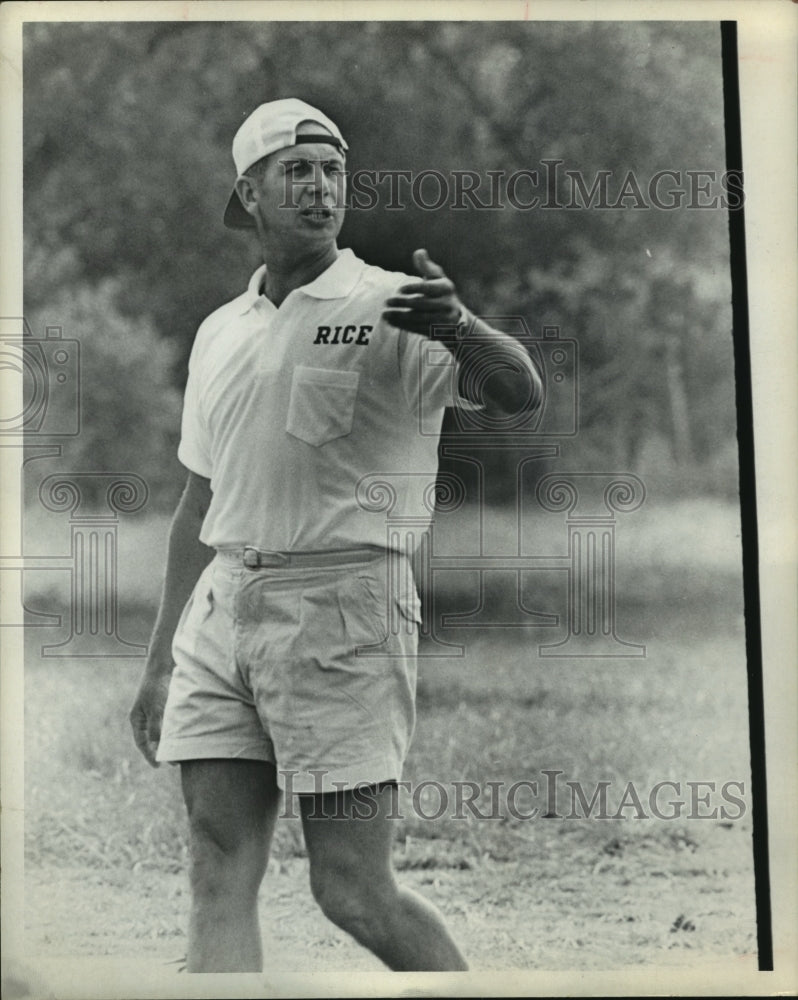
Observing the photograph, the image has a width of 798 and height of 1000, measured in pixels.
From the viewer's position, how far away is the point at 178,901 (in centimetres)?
353

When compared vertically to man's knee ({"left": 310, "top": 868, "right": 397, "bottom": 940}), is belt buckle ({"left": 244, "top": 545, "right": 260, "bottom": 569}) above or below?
above

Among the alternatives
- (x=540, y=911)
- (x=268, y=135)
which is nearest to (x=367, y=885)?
(x=540, y=911)

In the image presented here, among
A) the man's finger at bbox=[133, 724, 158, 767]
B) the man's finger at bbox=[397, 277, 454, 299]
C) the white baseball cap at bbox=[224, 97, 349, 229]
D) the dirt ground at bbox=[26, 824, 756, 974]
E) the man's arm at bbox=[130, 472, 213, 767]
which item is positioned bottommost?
the dirt ground at bbox=[26, 824, 756, 974]

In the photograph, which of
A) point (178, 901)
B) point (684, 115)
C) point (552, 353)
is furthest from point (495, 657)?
point (684, 115)

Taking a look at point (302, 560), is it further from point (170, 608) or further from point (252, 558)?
point (170, 608)

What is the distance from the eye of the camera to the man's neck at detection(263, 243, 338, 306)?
3.52 metres

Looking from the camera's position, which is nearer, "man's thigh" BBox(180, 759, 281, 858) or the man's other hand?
"man's thigh" BBox(180, 759, 281, 858)

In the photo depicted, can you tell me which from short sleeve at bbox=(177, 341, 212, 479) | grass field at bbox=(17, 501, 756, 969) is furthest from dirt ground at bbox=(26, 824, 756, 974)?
short sleeve at bbox=(177, 341, 212, 479)

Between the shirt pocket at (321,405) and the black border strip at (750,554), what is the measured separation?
118 centimetres

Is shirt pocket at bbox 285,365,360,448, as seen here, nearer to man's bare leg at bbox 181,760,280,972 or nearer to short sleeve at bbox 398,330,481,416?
short sleeve at bbox 398,330,481,416

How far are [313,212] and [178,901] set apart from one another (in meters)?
2.10

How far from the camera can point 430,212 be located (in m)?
3.55

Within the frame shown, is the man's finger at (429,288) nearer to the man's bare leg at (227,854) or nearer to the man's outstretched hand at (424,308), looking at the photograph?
the man's outstretched hand at (424,308)

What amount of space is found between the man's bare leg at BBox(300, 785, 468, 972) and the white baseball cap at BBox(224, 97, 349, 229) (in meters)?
1.76
